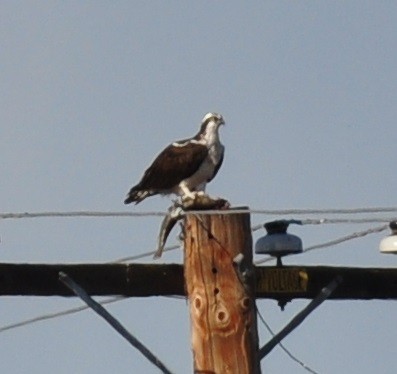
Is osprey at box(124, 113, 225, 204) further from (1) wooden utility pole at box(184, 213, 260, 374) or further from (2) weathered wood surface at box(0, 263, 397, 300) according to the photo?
(1) wooden utility pole at box(184, 213, 260, 374)

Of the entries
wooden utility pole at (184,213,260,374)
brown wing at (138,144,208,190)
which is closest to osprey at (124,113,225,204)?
brown wing at (138,144,208,190)

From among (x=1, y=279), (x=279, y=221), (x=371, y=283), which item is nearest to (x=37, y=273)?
(x=1, y=279)

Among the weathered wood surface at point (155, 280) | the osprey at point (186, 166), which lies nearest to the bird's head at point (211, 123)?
the osprey at point (186, 166)

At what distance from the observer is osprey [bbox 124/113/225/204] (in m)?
12.0

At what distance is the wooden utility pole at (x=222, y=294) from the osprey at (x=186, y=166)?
4.03m

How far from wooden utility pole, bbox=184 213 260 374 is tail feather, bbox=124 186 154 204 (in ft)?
14.6

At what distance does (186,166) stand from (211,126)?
0.95 m

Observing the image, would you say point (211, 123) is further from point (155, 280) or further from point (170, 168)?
point (155, 280)

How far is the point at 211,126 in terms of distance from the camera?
13.2 metres

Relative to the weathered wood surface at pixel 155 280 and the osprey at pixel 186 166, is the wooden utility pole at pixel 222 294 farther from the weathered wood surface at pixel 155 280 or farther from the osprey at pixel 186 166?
the osprey at pixel 186 166

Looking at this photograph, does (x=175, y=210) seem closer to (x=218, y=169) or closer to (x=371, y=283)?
(x=371, y=283)

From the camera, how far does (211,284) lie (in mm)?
7383

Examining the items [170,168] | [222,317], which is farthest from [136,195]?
[222,317]

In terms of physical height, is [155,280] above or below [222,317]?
above
